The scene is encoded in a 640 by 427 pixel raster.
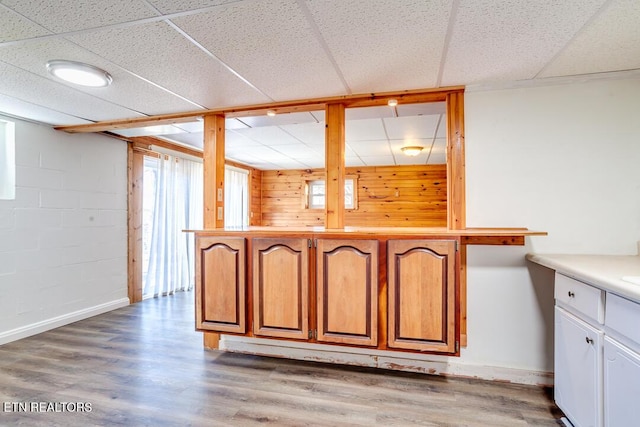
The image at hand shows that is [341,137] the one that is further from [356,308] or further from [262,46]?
[356,308]

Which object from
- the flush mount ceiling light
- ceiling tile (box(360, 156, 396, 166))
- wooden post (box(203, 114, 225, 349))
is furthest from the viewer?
ceiling tile (box(360, 156, 396, 166))

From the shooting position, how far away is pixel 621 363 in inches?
53.1

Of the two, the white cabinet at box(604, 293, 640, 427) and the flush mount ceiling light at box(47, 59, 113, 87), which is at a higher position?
the flush mount ceiling light at box(47, 59, 113, 87)

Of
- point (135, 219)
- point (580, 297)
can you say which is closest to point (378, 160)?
point (135, 219)

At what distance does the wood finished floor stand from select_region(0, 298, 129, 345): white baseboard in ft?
0.41

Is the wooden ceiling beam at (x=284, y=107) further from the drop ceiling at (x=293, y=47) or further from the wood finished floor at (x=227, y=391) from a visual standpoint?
the wood finished floor at (x=227, y=391)

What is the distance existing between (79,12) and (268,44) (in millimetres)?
847

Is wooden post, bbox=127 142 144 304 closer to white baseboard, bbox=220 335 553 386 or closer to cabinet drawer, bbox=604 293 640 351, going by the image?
white baseboard, bbox=220 335 553 386

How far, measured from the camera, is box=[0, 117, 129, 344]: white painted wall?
312 cm

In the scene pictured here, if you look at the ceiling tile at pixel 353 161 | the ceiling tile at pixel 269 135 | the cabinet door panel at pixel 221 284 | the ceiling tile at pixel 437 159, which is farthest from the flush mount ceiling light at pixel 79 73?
the ceiling tile at pixel 437 159

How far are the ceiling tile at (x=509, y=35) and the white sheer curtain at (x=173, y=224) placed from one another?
3.89m

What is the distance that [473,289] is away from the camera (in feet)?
7.67

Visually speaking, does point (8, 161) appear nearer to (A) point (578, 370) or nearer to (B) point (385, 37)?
(B) point (385, 37)

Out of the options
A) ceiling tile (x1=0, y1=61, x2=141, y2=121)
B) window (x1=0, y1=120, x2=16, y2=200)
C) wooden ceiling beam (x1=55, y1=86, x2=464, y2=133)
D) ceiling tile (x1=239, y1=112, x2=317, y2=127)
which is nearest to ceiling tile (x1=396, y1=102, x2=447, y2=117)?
wooden ceiling beam (x1=55, y1=86, x2=464, y2=133)
